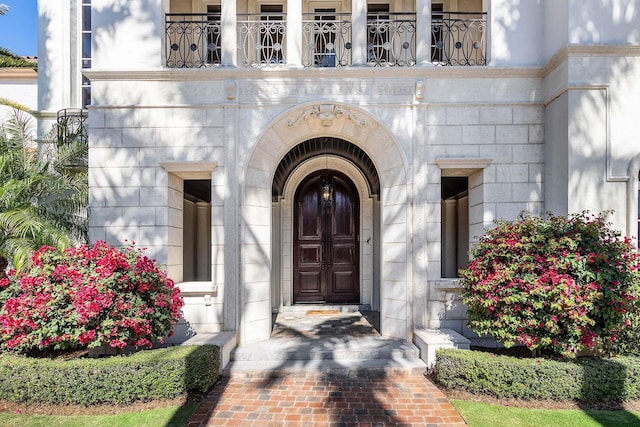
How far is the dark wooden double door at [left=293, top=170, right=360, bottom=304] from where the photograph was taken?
9969 mm

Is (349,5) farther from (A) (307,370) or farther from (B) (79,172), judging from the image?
(A) (307,370)

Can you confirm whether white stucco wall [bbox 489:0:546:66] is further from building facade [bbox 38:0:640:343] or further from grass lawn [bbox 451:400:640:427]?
grass lawn [bbox 451:400:640:427]

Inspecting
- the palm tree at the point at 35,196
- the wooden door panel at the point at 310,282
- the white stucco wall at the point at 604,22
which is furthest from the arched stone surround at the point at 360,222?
the white stucco wall at the point at 604,22

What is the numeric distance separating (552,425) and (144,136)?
25.1 feet

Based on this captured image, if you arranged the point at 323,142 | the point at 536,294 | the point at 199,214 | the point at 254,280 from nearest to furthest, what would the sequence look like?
the point at 536,294, the point at 254,280, the point at 323,142, the point at 199,214

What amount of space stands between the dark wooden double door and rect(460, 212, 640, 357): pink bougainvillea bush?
4.76 m

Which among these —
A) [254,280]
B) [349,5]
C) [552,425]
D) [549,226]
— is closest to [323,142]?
[349,5]

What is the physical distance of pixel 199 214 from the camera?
10.2 meters

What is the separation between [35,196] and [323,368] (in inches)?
238

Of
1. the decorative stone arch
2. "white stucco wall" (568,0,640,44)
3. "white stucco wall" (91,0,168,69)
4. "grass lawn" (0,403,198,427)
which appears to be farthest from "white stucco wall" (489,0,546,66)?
"grass lawn" (0,403,198,427)

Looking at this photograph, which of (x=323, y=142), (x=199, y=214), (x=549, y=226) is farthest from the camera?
(x=199, y=214)

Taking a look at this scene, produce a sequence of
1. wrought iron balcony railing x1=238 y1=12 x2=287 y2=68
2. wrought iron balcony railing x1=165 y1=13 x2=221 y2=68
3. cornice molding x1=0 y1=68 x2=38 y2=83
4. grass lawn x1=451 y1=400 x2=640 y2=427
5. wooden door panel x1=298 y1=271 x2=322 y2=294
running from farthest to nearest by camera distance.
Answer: cornice molding x1=0 y1=68 x2=38 y2=83 < wooden door panel x1=298 y1=271 x2=322 y2=294 < wrought iron balcony railing x1=238 y1=12 x2=287 y2=68 < wrought iron balcony railing x1=165 y1=13 x2=221 y2=68 < grass lawn x1=451 y1=400 x2=640 y2=427

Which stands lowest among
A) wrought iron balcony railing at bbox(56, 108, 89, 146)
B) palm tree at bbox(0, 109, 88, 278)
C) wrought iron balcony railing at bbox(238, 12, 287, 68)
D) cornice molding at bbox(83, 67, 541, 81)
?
palm tree at bbox(0, 109, 88, 278)

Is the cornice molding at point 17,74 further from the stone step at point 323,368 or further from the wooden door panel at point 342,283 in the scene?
the stone step at point 323,368
